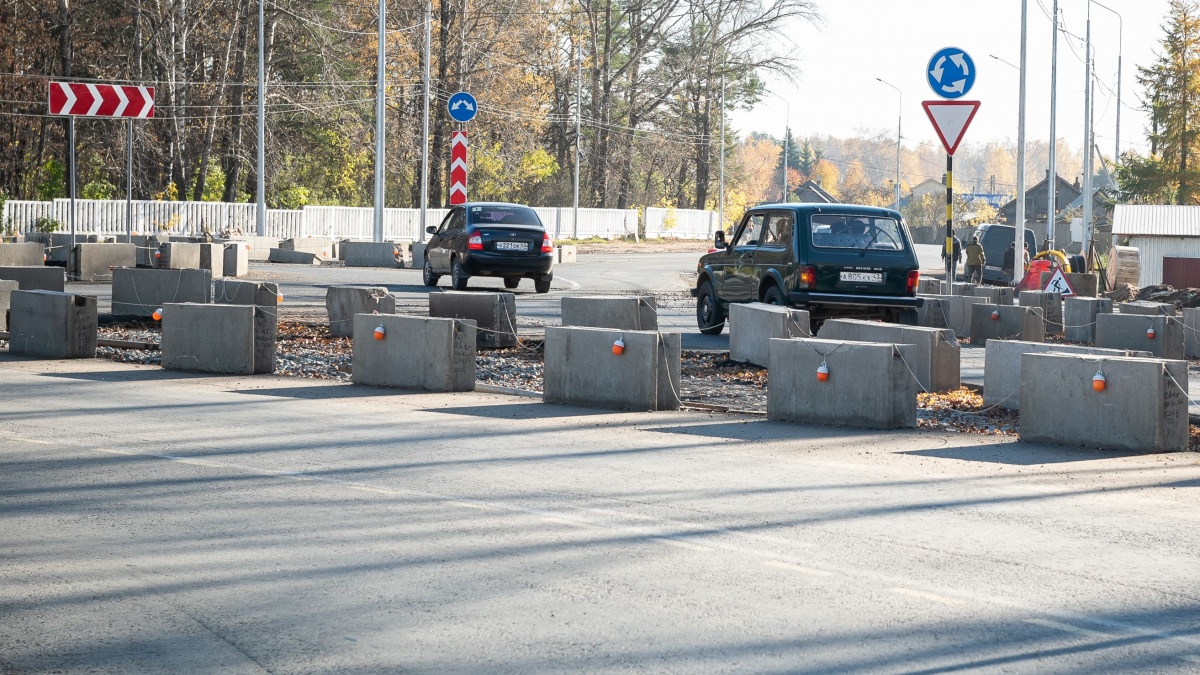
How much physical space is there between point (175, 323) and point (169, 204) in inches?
1428

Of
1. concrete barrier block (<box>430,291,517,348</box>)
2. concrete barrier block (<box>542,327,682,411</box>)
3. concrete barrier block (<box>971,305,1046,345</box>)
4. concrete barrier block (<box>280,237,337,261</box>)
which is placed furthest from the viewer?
concrete barrier block (<box>280,237,337,261</box>)

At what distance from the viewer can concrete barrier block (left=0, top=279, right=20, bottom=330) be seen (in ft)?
57.2

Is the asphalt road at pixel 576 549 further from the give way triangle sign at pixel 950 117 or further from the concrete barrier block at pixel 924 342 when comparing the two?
the give way triangle sign at pixel 950 117

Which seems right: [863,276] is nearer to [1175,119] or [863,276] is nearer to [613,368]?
[613,368]

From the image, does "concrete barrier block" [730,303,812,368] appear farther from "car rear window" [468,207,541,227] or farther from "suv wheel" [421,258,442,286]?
"suv wheel" [421,258,442,286]

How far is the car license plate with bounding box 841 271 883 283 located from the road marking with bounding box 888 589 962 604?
11092 mm

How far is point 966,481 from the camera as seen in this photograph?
353 inches

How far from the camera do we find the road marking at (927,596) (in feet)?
19.5

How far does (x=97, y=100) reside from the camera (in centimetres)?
2306

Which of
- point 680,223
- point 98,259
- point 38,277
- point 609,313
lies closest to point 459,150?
point 98,259

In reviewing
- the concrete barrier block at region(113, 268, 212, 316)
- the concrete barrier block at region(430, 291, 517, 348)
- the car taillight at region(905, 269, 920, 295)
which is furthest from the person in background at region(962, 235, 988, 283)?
the concrete barrier block at region(113, 268, 212, 316)

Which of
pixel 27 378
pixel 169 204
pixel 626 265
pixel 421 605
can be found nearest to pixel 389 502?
pixel 421 605

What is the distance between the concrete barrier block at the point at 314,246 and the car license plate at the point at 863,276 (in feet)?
79.4

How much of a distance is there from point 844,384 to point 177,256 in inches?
804
